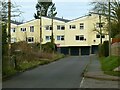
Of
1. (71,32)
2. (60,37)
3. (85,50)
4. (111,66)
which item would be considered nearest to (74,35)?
(71,32)

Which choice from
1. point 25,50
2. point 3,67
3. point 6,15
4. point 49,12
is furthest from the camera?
point 49,12

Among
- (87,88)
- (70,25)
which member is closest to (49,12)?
(70,25)

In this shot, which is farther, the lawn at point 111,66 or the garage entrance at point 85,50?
the garage entrance at point 85,50

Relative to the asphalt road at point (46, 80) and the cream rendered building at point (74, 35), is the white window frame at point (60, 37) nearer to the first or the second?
the cream rendered building at point (74, 35)

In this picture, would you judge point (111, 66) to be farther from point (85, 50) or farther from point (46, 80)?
point (85, 50)

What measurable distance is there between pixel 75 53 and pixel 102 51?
37.5 meters

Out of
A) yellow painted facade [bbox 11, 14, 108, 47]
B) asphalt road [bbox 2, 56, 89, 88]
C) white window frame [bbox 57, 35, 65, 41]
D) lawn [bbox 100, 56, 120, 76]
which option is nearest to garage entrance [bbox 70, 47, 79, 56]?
yellow painted facade [bbox 11, 14, 108, 47]

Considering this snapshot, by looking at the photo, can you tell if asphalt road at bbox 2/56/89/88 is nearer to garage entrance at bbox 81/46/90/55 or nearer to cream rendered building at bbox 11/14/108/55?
cream rendered building at bbox 11/14/108/55

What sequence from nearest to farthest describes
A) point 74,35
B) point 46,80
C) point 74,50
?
point 46,80, point 74,35, point 74,50

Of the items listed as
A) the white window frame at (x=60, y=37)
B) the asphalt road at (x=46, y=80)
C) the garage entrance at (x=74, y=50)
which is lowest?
the garage entrance at (x=74, y=50)

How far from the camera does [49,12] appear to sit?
118812mm

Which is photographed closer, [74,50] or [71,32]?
[71,32]

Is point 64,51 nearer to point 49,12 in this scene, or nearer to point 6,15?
point 49,12

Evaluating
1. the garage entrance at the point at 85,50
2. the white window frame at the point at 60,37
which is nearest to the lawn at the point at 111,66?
the garage entrance at the point at 85,50
